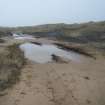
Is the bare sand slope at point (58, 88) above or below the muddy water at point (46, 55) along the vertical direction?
above

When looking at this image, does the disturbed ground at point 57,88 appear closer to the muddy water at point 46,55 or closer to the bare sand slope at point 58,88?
the bare sand slope at point 58,88

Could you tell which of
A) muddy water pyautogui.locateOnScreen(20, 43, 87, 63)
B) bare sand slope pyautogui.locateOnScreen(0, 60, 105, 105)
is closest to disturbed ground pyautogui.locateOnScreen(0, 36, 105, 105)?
bare sand slope pyautogui.locateOnScreen(0, 60, 105, 105)

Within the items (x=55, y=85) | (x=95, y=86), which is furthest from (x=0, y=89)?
(x=95, y=86)

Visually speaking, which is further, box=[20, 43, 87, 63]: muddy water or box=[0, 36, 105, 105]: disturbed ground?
box=[20, 43, 87, 63]: muddy water

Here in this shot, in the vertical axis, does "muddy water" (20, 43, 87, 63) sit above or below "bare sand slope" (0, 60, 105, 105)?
below

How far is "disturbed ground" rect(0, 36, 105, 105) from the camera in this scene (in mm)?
9773

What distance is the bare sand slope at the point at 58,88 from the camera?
9.77m

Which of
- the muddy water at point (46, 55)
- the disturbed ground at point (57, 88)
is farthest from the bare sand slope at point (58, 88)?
the muddy water at point (46, 55)

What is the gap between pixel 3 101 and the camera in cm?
954

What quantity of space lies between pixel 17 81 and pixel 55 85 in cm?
200

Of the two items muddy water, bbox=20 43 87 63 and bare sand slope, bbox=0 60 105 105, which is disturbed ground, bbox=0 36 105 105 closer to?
bare sand slope, bbox=0 60 105 105

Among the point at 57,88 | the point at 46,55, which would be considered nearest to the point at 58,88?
the point at 57,88

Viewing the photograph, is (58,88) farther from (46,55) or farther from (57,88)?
(46,55)

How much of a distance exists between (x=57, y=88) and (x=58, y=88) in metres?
0.05
